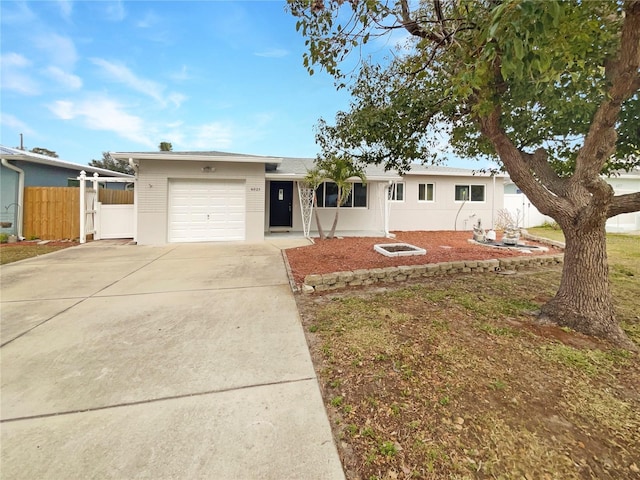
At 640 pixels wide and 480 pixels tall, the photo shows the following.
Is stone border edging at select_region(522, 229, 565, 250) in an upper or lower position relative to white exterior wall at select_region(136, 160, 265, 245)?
lower

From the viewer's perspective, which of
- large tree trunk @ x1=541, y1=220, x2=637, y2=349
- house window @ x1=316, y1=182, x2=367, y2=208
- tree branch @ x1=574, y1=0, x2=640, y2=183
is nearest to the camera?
tree branch @ x1=574, y1=0, x2=640, y2=183

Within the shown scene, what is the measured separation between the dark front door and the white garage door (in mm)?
2805

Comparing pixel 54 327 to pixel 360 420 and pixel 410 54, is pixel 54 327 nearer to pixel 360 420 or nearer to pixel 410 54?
pixel 360 420

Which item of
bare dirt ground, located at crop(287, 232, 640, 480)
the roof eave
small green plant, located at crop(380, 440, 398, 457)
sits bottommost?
small green plant, located at crop(380, 440, 398, 457)

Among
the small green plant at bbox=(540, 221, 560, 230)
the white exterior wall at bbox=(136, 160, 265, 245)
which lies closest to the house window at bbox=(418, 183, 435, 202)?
the small green plant at bbox=(540, 221, 560, 230)

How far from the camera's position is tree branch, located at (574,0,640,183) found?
2.75 m

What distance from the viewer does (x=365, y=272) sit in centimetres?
558

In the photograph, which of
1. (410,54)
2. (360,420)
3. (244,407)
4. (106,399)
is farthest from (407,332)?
(410,54)

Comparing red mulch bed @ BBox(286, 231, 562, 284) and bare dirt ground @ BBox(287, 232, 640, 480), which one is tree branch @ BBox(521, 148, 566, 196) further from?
red mulch bed @ BBox(286, 231, 562, 284)

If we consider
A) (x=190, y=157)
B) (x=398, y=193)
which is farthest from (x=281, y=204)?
(x=398, y=193)

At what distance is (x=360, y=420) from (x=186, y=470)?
1143mm

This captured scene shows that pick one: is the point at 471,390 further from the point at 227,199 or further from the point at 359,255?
the point at 227,199

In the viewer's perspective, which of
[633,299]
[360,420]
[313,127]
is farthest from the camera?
[313,127]

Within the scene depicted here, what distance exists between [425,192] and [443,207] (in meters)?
1.21
